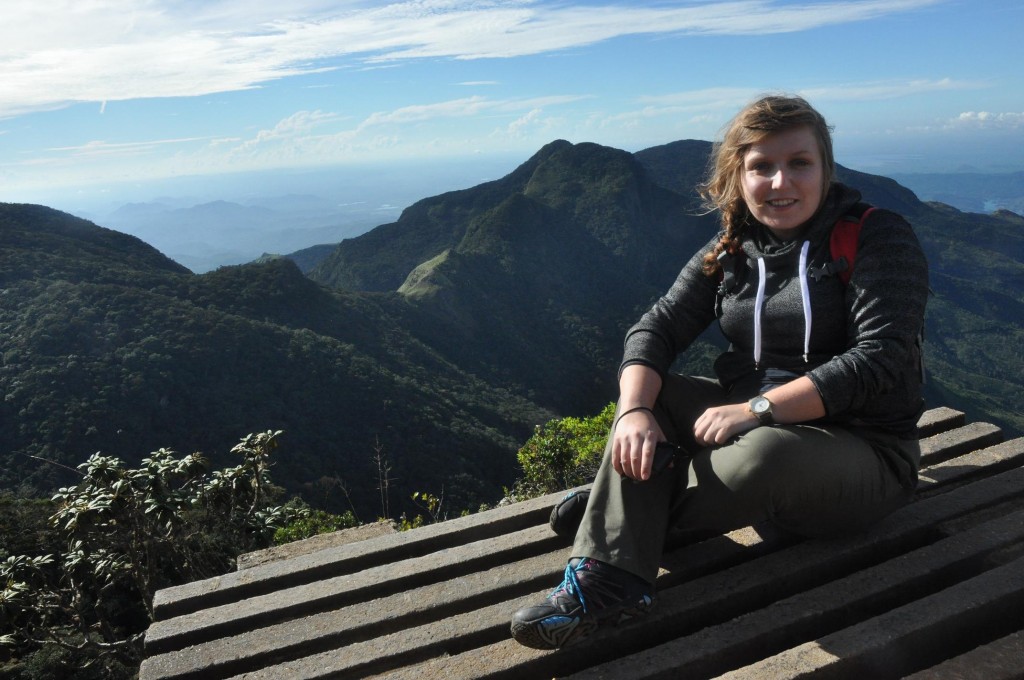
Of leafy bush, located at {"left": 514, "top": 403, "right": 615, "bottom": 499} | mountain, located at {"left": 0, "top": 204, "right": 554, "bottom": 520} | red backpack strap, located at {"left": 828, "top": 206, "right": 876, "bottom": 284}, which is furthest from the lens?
mountain, located at {"left": 0, "top": 204, "right": 554, "bottom": 520}

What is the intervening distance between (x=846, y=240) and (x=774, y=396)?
493 mm

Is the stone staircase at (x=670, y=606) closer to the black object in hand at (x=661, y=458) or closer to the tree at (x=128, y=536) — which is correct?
the black object in hand at (x=661, y=458)

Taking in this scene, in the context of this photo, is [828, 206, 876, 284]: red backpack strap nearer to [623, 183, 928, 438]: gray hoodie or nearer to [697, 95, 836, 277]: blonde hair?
[623, 183, 928, 438]: gray hoodie

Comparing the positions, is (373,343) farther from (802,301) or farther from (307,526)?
(802,301)

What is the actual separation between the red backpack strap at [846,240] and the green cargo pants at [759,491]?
1.42 ft

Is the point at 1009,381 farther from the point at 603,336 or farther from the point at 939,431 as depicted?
the point at 939,431

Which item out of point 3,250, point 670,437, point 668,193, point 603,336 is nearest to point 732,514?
point 670,437

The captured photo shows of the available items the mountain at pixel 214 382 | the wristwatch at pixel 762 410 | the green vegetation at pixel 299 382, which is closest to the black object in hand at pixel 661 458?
the wristwatch at pixel 762 410

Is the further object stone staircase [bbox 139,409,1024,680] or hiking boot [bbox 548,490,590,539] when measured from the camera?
hiking boot [bbox 548,490,590,539]

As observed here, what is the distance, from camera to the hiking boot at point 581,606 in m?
1.72

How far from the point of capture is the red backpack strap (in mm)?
1966

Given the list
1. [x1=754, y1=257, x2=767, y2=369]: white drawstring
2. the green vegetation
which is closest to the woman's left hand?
[x1=754, y1=257, x2=767, y2=369]: white drawstring

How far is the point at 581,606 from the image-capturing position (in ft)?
5.77

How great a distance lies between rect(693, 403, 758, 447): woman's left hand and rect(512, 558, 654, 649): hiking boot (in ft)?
1.35
